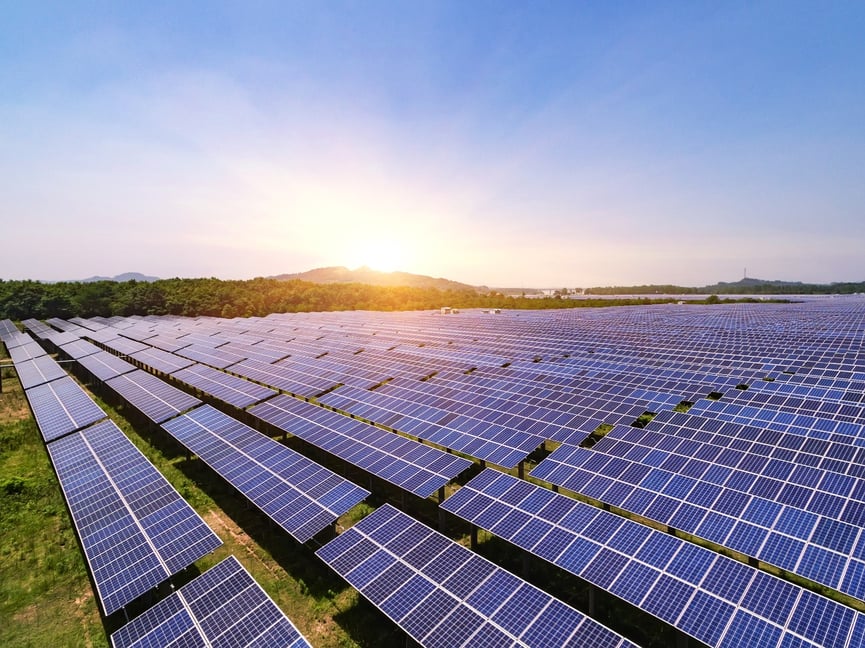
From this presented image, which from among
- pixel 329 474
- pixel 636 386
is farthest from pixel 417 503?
pixel 636 386

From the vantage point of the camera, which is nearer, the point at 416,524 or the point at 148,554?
the point at 148,554

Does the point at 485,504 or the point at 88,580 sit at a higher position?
the point at 485,504

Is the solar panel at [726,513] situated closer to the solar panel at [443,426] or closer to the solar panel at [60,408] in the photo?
the solar panel at [443,426]

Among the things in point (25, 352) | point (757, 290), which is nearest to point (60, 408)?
point (25, 352)

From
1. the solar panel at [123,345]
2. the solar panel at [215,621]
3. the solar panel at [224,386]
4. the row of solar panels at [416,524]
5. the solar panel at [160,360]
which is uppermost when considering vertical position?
the solar panel at [123,345]

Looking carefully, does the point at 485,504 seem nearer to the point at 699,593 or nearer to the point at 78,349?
the point at 699,593

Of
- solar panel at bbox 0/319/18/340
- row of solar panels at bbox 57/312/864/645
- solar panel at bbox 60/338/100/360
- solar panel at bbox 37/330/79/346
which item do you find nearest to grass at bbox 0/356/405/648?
row of solar panels at bbox 57/312/864/645

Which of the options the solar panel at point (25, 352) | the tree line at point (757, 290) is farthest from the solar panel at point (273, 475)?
the tree line at point (757, 290)
